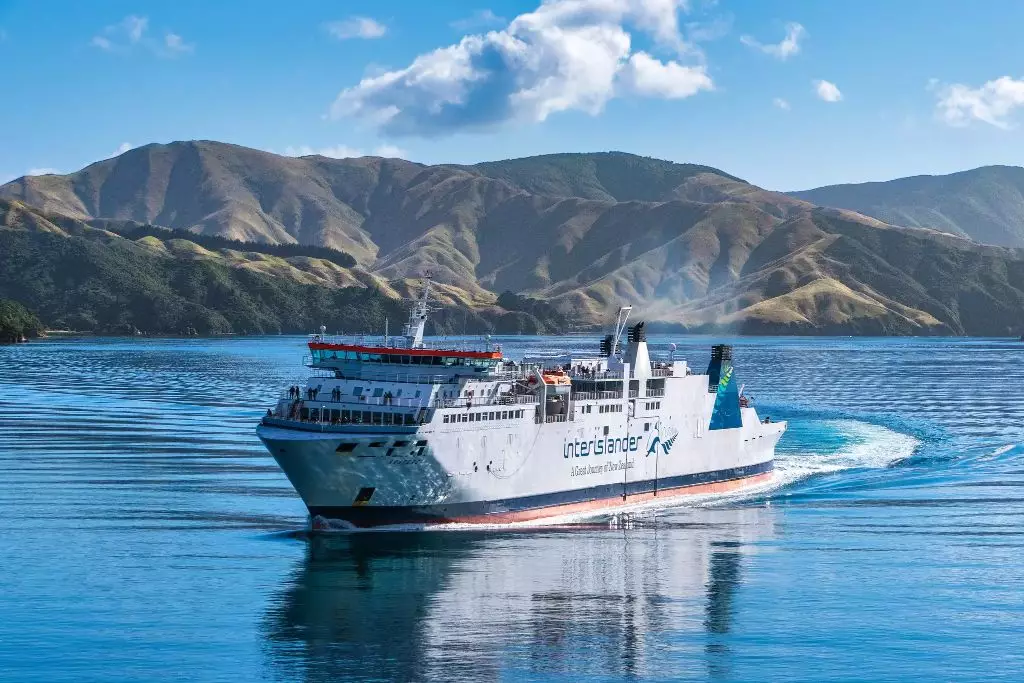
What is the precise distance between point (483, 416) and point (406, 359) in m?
4.35

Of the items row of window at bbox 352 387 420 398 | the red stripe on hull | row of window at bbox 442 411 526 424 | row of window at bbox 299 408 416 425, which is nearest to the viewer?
row of window at bbox 299 408 416 425

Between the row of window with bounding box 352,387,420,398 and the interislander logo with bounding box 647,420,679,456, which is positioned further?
the interislander logo with bounding box 647,420,679,456

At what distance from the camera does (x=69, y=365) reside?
495ft

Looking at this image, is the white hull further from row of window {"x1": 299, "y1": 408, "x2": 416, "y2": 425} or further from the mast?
the mast

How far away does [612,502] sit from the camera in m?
56.6

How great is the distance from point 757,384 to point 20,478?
82.0m

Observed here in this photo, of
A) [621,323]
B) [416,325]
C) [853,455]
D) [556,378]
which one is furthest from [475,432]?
[853,455]

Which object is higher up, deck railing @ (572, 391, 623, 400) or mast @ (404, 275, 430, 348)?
mast @ (404, 275, 430, 348)

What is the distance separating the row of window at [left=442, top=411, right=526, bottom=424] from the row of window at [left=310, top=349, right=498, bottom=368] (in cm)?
202

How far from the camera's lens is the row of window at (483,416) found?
49.1 meters

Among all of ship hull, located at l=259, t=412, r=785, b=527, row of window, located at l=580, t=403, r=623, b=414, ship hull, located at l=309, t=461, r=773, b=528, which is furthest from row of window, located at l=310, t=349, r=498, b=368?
ship hull, located at l=309, t=461, r=773, b=528

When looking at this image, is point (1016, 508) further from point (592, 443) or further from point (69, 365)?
point (69, 365)

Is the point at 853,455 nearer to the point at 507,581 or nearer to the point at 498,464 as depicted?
the point at 498,464

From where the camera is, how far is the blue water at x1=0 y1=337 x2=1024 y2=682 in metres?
36.0
